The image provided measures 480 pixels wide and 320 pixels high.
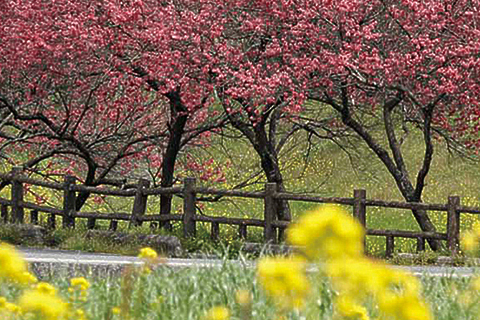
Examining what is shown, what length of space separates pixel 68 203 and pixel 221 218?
3.80 m

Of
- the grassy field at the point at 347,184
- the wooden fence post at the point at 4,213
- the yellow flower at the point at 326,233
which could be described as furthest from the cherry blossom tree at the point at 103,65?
the yellow flower at the point at 326,233

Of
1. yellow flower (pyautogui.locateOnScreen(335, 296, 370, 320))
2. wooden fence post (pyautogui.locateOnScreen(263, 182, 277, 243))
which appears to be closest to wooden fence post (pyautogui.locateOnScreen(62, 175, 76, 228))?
wooden fence post (pyautogui.locateOnScreen(263, 182, 277, 243))

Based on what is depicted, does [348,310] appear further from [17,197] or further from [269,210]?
[17,197]

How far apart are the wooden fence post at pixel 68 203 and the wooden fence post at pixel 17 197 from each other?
4.06ft

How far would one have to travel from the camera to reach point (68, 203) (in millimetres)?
20125

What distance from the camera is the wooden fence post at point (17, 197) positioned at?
20781mm

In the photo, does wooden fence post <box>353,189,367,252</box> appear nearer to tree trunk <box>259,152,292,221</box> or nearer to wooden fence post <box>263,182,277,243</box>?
wooden fence post <box>263,182,277,243</box>

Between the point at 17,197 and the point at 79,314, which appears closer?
the point at 79,314

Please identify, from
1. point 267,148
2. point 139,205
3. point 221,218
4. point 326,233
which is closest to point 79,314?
point 326,233

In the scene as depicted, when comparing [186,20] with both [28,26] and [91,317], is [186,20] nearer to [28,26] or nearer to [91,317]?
[28,26]

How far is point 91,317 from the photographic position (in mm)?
5234

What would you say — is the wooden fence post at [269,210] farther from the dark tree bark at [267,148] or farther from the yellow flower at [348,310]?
the yellow flower at [348,310]

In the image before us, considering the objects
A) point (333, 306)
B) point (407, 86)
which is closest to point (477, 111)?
point (407, 86)

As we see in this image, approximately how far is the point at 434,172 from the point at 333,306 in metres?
29.3
